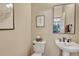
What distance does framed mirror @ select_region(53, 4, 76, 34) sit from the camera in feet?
6.37

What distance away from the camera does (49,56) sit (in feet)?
6.46

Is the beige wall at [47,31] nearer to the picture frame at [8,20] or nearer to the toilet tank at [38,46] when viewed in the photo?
the toilet tank at [38,46]

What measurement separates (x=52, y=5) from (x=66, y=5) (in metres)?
0.16

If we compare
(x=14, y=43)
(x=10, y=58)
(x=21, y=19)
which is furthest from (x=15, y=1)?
(x=10, y=58)

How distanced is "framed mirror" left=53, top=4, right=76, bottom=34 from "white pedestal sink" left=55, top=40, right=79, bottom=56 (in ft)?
0.45

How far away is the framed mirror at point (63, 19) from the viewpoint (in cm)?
194

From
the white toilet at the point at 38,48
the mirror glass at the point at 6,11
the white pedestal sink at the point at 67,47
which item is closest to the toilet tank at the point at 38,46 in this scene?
the white toilet at the point at 38,48

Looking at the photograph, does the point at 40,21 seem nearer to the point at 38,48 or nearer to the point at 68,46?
the point at 38,48

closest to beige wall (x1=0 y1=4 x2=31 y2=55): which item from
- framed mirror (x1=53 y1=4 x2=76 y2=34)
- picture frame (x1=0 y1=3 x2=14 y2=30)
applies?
picture frame (x1=0 y1=3 x2=14 y2=30)

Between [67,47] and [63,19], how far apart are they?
1.05ft

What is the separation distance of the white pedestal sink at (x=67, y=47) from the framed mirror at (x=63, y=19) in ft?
0.45

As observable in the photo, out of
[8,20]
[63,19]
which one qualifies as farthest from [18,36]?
[63,19]

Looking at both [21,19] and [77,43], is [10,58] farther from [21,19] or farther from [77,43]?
[77,43]

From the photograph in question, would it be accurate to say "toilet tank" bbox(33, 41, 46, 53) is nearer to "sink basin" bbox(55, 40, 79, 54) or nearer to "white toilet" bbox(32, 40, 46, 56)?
"white toilet" bbox(32, 40, 46, 56)
